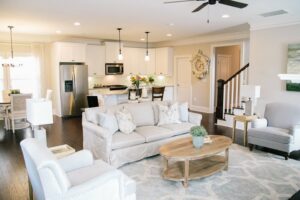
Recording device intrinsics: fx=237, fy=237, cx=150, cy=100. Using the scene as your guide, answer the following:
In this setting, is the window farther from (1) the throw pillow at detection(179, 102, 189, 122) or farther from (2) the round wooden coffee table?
(2) the round wooden coffee table

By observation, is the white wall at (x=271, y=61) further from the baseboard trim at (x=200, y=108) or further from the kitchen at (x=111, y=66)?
the kitchen at (x=111, y=66)

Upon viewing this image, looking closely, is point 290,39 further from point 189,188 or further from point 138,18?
point 189,188

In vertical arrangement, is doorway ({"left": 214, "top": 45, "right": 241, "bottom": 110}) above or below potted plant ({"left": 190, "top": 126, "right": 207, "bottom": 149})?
above

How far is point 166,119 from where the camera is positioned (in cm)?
482

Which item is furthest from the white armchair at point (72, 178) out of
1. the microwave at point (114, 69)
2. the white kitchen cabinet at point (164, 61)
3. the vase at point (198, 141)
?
the white kitchen cabinet at point (164, 61)

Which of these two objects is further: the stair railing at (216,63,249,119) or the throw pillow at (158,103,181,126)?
the stair railing at (216,63,249,119)

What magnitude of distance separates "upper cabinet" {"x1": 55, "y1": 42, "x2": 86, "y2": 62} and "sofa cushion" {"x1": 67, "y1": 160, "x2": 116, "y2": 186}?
19.1ft

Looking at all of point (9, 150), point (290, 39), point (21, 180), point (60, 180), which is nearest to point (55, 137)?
point (9, 150)

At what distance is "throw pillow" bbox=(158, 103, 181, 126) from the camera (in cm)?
481

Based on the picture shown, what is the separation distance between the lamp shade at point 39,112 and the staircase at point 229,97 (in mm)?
5008

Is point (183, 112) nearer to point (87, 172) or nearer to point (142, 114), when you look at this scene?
point (142, 114)

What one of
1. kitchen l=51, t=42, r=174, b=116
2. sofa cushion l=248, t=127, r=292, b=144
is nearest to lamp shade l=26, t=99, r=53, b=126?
sofa cushion l=248, t=127, r=292, b=144

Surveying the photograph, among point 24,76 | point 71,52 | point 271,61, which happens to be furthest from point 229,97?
point 24,76

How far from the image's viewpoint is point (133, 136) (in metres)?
4.08
